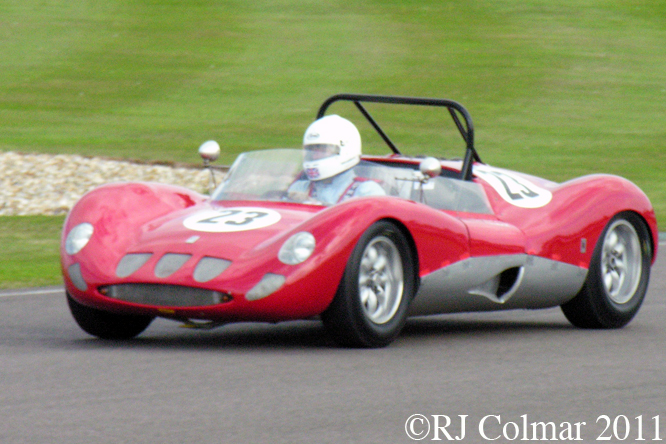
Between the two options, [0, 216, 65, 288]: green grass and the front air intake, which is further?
[0, 216, 65, 288]: green grass

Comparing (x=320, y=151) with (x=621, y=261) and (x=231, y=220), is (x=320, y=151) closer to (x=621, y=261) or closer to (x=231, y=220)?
(x=231, y=220)

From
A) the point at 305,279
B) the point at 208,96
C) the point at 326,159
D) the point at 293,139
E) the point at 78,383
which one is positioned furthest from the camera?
the point at 208,96

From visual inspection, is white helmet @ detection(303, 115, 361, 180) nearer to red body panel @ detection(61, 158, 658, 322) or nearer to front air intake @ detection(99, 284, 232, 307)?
red body panel @ detection(61, 158, 658, 322)

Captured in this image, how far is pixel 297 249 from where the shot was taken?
6.62 metres

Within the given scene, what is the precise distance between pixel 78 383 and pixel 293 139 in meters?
15.6

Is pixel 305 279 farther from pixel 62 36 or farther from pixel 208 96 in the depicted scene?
pixel 62 36

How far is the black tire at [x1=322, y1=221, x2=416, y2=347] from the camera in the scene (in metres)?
6.68

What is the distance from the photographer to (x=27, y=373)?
600 cm

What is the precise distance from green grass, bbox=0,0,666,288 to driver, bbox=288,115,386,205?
8.58 meters

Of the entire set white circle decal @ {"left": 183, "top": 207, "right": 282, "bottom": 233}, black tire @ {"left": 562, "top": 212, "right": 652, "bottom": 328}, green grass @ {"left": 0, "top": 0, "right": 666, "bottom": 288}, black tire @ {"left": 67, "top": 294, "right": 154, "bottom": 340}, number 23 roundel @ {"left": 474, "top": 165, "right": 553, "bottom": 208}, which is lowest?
green grass @ {"left": 0, "top": 0, "right": 666, "bottom": 288}

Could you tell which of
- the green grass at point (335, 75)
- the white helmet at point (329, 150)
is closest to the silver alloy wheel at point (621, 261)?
the white helmet at point (329, 150)

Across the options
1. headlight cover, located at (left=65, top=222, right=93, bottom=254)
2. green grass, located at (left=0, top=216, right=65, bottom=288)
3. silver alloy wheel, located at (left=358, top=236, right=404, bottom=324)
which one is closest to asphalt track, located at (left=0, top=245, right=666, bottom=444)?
silver alloy wheel, located at (left=358, top=236, right=404, bottom=324)

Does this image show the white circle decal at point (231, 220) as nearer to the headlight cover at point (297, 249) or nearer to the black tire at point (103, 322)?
the headlight cover at point (297, 249)

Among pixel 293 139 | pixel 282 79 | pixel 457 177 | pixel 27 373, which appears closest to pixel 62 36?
pixel 282 79
